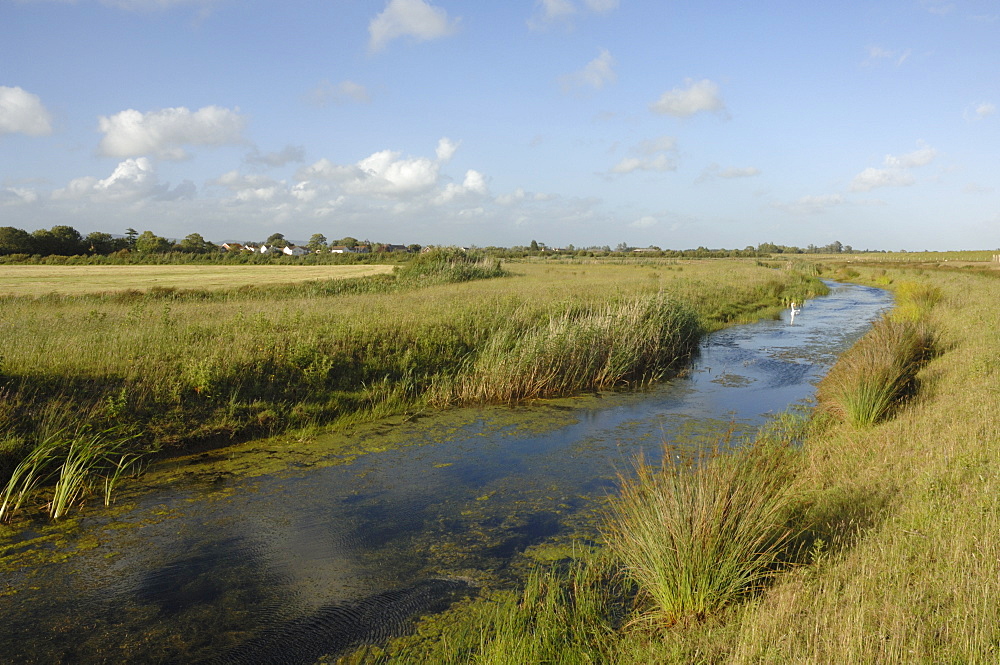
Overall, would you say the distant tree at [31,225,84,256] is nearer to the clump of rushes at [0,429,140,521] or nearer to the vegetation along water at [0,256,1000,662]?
the vegetation along water at [0,256,1000,662]

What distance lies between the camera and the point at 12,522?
7008 mm

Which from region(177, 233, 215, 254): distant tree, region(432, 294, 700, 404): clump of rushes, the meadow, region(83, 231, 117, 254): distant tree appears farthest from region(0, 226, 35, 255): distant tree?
region(432, 294, 700, 404): clump of rushes

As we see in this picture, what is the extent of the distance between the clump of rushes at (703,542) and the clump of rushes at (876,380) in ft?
16.5

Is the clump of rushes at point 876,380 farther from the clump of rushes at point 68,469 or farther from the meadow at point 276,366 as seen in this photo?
the clump of rushes at point 68,469

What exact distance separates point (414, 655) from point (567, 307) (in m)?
13.6

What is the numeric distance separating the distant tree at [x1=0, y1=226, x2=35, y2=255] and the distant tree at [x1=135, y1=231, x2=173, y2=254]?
1208 cm

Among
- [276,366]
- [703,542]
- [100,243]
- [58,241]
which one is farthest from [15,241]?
[703,542]

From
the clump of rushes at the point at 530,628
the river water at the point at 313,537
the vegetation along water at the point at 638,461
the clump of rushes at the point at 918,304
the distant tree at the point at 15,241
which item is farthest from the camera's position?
the distant tree at the point at 15,241

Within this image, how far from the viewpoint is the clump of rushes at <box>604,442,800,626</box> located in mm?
4516

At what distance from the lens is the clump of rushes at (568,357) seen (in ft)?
43.0

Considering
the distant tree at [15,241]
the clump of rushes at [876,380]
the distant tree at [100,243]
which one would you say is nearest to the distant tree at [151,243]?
the distant tree at [100,243]

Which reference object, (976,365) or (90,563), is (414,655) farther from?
(976,365)

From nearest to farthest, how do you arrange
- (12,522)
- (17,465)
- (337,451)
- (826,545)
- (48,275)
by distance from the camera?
(826,545), (12,522), (17,465), (337,451), (48,275)

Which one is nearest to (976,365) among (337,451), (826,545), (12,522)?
(826,545)
